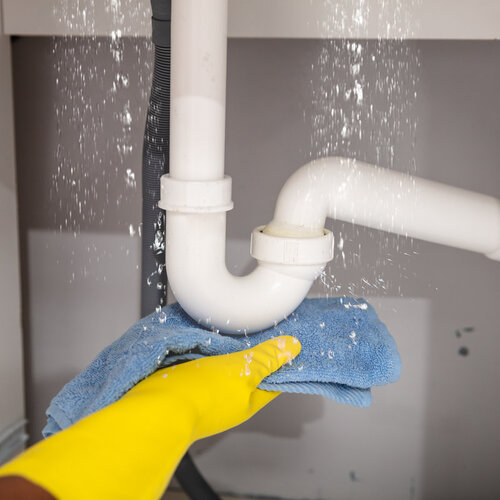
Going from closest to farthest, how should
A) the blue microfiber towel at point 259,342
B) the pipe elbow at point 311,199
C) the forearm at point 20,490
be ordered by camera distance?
the forearm at point 20,490 → the blue microfiber towel at point 259,342 → the pipe elbow at point 311,199

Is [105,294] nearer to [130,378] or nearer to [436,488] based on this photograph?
[130,378]

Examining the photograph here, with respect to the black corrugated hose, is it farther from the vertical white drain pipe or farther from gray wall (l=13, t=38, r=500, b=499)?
gray wall (l=13, t=38, r=500, b=499)

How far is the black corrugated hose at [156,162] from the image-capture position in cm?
74

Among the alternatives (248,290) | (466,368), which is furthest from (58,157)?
(466,368)

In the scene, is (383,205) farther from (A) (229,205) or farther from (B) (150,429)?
(B) (150,429)

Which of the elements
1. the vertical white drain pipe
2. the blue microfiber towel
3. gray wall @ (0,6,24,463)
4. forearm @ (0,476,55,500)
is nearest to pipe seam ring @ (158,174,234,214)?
the vertical white drain pipe

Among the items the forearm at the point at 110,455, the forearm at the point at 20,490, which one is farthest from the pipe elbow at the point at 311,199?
the forearm at the point at 20,490

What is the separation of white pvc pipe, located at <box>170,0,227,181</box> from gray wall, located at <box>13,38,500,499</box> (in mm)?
398

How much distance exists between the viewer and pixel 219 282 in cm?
71

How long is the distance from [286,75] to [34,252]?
1.90 feet

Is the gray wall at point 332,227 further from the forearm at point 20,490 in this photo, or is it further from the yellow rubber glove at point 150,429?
the forearm at point 20,490

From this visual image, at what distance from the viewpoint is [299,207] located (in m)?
0.73

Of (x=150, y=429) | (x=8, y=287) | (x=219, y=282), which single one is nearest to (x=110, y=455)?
(x=150, y=429)

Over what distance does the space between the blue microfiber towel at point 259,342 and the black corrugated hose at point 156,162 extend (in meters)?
0.11
